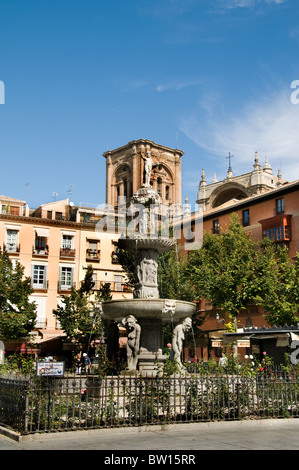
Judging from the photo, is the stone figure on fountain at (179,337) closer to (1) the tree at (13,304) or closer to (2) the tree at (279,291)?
(2) the tree at (279,291)

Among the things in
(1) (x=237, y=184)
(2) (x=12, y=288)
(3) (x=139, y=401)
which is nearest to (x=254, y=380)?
(3) (x=139, y=401)

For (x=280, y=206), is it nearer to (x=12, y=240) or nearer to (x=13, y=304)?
(x=12, y=240)

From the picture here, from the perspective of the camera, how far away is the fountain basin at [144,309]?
14484mm

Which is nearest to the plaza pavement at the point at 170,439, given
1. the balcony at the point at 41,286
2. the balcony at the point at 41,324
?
the balcony at the point at 41,324

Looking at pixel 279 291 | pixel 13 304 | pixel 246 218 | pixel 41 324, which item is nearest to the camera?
pixel 279 291

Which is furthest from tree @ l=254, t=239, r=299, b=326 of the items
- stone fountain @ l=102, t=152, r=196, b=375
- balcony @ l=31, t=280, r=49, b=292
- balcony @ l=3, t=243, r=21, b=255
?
balcony @ l=3, t=243, r=21, b=255

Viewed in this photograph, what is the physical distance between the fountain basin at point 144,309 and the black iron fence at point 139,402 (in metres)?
3.14

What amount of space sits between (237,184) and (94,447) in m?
62.9

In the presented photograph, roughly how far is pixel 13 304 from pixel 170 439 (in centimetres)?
2716

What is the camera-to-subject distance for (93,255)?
46.8 m

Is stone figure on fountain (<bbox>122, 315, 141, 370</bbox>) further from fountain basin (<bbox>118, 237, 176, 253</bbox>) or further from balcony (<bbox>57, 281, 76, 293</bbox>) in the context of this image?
balcony (<bbox>57, 281, 76, 293</bbox>)

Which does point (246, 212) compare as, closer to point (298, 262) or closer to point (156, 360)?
point (298, 262)

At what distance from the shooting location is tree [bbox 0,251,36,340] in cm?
3300

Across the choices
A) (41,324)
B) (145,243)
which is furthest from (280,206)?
(145,243)
